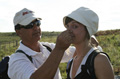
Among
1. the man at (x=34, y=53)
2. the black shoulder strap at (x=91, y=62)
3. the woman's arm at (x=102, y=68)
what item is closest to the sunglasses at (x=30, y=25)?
the man at (x=34, y=53)

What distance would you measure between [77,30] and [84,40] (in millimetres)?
179

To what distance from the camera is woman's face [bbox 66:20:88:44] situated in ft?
8.95

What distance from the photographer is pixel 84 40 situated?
282cm

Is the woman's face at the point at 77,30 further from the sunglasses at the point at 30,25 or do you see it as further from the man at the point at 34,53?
the sunglasses at the point at 30,25

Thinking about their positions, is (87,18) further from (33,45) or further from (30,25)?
(33,45)

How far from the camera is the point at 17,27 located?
344 centimetres

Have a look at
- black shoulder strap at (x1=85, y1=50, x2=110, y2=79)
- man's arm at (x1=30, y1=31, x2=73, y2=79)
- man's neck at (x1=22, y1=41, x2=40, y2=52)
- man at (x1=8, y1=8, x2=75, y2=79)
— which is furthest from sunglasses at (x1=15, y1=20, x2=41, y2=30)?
black shoulder strap at (x1=85, y1=50, x2=110, y2=79)

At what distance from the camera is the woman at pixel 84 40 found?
97.4 inches

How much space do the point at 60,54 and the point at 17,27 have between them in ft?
3.86

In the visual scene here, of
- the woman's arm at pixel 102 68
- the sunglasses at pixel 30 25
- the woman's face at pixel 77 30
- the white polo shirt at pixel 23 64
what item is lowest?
the white polo shirt at pixel 23 64

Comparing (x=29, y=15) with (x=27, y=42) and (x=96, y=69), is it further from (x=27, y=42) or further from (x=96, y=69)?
(x=96, y=69)

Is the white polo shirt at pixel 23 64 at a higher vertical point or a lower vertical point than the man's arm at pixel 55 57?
lower

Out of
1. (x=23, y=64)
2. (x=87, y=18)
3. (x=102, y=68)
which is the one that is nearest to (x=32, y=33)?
(x=23, y=64)

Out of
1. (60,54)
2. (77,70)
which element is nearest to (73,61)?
(77,70)
